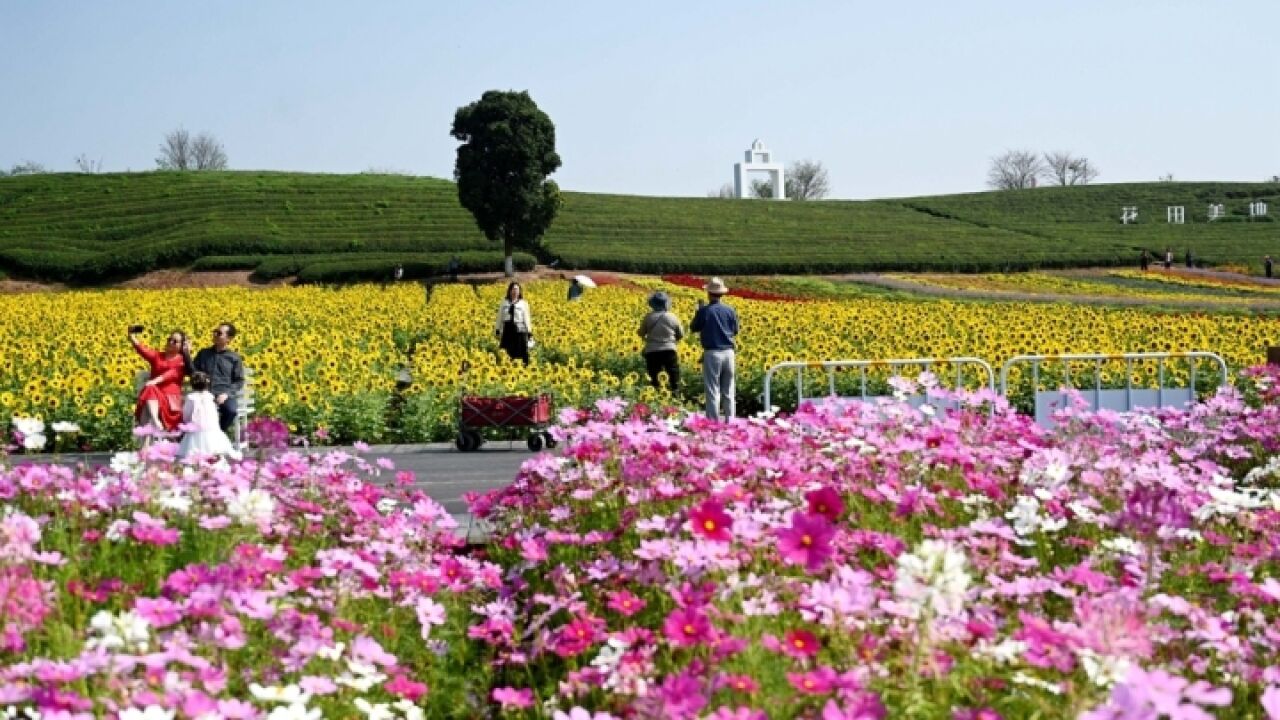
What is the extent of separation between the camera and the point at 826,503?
4445 mm

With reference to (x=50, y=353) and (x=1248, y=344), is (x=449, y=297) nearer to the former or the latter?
(x=50, y=353)

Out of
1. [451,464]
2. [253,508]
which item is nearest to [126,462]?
[253,508]

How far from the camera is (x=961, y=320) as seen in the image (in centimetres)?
2845

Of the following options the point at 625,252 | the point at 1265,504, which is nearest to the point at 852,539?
the point at 1265,504

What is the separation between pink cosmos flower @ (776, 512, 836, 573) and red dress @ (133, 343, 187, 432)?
10.7m

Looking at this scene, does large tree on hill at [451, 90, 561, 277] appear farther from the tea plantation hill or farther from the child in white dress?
the child in white dress

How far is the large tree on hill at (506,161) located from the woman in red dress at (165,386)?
46626mm

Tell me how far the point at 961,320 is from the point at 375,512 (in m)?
22.7

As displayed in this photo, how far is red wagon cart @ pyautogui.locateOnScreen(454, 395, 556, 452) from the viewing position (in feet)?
54.3

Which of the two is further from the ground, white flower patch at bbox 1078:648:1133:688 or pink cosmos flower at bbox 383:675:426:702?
white flower patch at bbox 1078:648:1133:688

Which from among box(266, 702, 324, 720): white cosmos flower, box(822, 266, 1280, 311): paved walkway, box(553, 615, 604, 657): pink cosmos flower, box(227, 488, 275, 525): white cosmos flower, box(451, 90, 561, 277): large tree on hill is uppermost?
box(451, 90, 561, 277): large tree on hill

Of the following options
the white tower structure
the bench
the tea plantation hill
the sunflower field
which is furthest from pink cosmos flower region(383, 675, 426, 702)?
the white tower structure

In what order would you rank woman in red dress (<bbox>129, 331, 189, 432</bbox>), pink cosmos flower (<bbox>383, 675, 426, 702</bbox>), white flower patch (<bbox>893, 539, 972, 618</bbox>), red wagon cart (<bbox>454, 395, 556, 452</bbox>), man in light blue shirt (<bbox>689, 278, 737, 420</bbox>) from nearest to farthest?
white flower patch (<bbox>893, 539, 972, 618</bbox>) → pink cosmos flower (<bbox>383, 675, 426, 702</bbox>) → woman in red dress (<bbox>129, 331, 189, 432</bbox>) → man in light blue shirt (<bbox>689, 278, 737, 420</bbox>) → red wagon cart (<bbox>454, 395, 556, 452</bbox>)

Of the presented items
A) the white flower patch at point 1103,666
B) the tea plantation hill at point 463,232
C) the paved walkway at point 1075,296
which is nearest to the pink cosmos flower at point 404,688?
the white flower patch at point 1103,666
